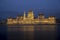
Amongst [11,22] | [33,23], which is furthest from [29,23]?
[11,22]

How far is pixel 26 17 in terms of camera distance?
37.1 metres

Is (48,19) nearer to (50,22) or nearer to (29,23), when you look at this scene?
(50,22)

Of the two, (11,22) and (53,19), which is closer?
(11,22)

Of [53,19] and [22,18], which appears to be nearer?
[22,18]

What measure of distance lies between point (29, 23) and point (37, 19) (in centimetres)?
193

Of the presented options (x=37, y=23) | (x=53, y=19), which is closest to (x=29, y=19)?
(x=37, y=23)

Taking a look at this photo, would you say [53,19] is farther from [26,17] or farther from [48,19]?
[26,17]

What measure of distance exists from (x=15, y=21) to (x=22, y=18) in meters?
1.55

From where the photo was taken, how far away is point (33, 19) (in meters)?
36.9

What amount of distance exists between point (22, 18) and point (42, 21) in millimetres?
4152

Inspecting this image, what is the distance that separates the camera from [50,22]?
3828 cm

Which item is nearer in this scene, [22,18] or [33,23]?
[22,18]

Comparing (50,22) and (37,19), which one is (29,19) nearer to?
(37,19)

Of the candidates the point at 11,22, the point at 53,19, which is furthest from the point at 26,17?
the point at 53,19
